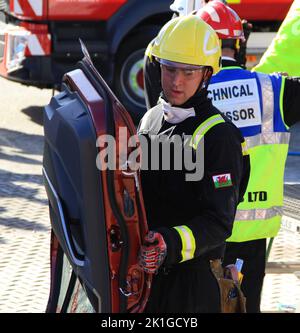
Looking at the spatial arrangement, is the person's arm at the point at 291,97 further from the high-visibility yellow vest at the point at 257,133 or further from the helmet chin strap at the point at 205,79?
the helmet chin strap at the point at 205,79

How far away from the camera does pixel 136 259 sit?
3416mm

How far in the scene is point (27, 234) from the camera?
7879 millimetres

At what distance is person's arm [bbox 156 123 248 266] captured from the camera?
142 inches

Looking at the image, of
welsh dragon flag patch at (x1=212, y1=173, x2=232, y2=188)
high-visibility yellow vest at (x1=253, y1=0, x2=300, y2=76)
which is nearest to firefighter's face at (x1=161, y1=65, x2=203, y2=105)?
welsh dragon flag patch at (x1=212, y1=173, x2=232, y2=188)

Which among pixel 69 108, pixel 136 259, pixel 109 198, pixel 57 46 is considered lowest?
pixel 57 46

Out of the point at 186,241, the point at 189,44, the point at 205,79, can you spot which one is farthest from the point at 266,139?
the point at 186,241

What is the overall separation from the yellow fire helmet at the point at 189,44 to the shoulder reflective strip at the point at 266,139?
113cm

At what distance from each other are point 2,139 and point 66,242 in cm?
745

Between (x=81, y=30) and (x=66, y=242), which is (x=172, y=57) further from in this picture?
(x=81, y=30)

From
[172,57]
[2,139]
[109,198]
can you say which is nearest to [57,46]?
[2,139]

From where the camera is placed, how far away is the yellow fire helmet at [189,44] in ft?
12.8

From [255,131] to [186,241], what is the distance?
1.57 meters

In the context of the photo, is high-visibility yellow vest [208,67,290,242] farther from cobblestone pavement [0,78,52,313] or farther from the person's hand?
cobblestone pavement [0,78,52,313]

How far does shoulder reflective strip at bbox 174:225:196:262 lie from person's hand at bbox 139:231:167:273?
110 mm
